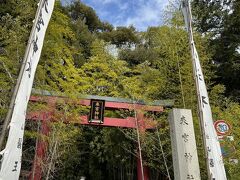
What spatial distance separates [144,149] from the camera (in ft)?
30.6

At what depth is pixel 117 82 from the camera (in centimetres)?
1203

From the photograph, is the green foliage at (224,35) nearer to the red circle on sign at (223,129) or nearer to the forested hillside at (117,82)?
the forested hillside at (117,82)

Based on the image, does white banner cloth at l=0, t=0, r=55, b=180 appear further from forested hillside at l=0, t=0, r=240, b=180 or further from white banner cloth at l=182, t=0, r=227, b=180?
white banner cloth at l=182, t=0, r=227, b=180

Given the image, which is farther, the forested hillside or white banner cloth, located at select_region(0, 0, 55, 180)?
the forested hillside

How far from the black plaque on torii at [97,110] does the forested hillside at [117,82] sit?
0.48 meters

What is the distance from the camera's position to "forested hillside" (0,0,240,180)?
17.9 feet

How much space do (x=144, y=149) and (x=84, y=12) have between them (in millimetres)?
14763

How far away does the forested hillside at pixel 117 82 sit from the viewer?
5453mm

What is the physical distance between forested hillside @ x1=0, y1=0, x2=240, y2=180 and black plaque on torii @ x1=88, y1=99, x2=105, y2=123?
1.57 ft

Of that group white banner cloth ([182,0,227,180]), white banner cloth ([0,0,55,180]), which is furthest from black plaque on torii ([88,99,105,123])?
white banner cloth ([0,0,55,180])

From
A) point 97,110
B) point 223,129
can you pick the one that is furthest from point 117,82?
point 223,129

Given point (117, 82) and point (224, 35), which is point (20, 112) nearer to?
point (117, 82)

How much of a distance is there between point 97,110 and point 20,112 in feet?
20.9

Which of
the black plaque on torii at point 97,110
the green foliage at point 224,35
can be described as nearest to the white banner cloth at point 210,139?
the black plaque on torii at point 97,110
